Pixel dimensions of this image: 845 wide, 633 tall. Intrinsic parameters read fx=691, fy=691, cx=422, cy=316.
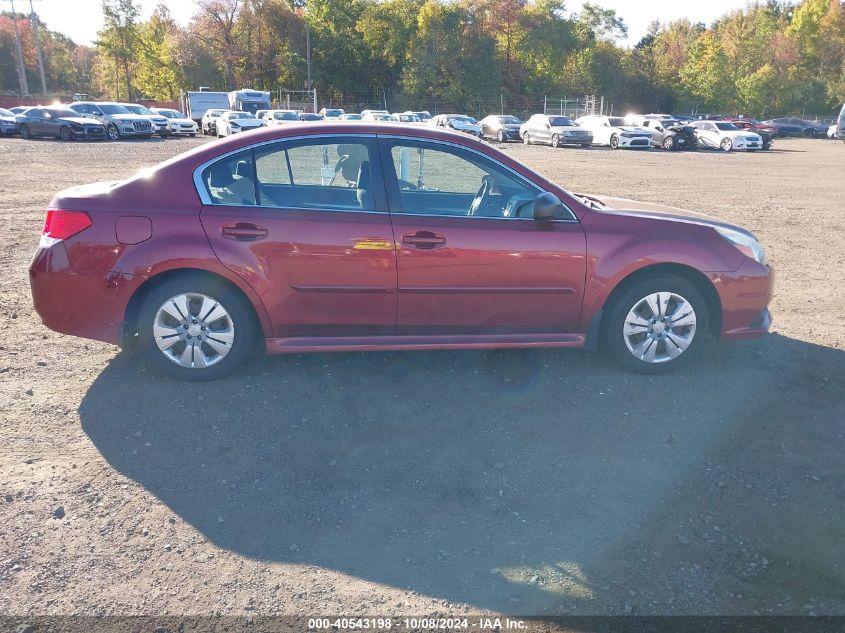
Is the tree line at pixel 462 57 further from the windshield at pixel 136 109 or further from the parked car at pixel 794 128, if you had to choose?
the windshield at pixel 136 109

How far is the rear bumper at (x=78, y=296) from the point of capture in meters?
4.50

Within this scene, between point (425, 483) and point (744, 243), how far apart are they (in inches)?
122

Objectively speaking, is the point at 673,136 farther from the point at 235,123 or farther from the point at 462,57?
the point at 462,57

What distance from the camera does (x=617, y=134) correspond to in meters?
36.3

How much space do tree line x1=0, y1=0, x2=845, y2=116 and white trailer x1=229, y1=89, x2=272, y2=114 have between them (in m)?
16.8

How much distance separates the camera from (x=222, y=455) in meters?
3.86

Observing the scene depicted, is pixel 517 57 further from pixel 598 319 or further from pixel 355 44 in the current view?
pixel 598 319

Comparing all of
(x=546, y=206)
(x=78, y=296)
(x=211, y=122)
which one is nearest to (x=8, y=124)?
(x=211, y=122)

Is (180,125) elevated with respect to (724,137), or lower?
elevated

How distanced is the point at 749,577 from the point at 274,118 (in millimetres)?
37646

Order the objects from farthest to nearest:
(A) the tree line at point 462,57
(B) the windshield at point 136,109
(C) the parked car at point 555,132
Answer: (A) the tree line at point 462,57 < (B) the windshield at point 136,109 < (C) the parked car at point 555,132

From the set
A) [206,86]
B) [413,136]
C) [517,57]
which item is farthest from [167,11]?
[413,136]

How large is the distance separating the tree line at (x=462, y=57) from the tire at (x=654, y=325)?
60036 millimetres

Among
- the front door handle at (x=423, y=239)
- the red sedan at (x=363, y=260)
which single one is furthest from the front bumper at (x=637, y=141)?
the front door handle at (x=423, y=239)
